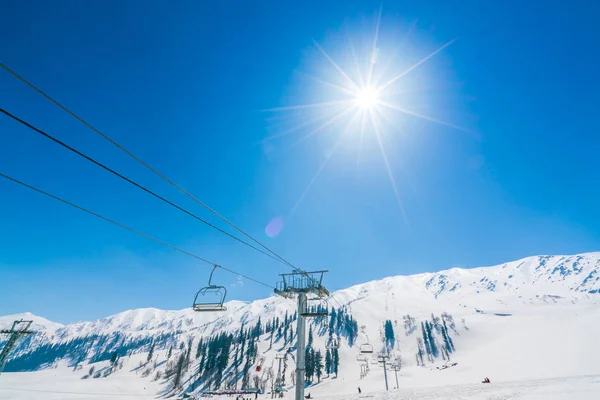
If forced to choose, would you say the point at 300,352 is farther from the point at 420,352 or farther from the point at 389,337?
the point at 389,337

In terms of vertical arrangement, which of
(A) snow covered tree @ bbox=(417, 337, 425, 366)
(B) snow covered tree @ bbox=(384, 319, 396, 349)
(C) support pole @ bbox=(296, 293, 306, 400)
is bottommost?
(C) support pole @ bbox=(296, 293, 306, 400)

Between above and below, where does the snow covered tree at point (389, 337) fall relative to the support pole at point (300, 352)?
above

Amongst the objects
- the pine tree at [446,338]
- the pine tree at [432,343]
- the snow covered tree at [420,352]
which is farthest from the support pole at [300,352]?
the pine tree at [446,338]

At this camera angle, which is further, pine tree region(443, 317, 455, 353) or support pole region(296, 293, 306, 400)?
pine tree region(443, 317, 455, 353)

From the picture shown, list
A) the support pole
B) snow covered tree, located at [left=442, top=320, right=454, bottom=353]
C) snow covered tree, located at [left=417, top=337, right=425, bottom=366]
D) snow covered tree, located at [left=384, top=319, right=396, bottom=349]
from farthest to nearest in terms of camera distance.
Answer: snow covered tree, located at [left=384, top=319, right=396, bottom=349] < snow covered tree, located at [left=442, top=320, right=454, bottom=353] < snow covered tree, located at [left=417, top=337, right=425, bottom=366] < the support pole

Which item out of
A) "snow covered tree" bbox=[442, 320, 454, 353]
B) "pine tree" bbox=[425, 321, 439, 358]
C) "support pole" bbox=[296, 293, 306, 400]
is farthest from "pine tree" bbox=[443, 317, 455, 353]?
"support pole" bbox=[296, 293, 306, 400]

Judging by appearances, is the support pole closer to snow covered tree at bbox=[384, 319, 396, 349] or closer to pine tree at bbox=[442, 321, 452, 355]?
pine tree at bbox=[442, 321, 452, 355]

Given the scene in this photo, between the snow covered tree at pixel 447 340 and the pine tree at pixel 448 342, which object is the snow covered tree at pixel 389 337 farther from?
the pine tree at pixel 448 342

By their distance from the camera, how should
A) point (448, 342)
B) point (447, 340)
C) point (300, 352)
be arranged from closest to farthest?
point (300, 352) < point (448, 342) < point (447, 340)

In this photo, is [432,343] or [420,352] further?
[432,343]

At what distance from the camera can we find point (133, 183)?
28.6ft

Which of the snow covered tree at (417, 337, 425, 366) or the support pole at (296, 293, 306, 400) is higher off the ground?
the snow covered tree at (417, 337, 425, 366)

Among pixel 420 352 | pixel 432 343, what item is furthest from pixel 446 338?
pixel 420 352

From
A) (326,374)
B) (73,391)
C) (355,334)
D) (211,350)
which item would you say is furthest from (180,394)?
(355,334)
